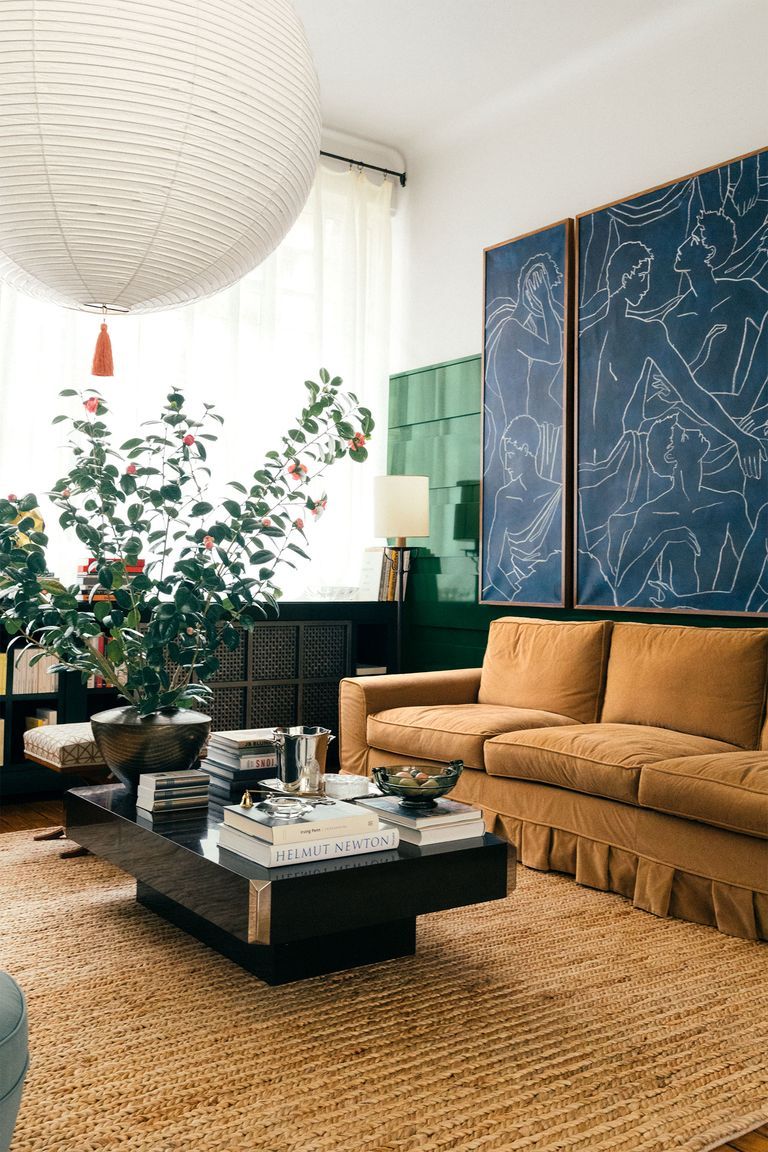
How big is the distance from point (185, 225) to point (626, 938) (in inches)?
81.0

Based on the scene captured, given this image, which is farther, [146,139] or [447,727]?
[447,727]

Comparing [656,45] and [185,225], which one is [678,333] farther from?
[185,225]

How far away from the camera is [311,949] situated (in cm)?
227

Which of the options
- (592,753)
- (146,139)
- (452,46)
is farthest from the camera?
(452,46)

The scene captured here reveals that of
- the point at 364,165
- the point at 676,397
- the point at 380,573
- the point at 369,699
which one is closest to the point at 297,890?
the point at 369,699

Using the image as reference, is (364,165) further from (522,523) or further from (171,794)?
(171,794)

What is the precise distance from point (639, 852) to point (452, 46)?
3545 mm

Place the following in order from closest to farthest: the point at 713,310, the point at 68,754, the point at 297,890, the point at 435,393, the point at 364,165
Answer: the point at 297,890, the point at 68,754, the point at 713,310, the point at 435,393, the point at 364,165

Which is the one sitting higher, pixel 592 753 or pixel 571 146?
pixel 571 146

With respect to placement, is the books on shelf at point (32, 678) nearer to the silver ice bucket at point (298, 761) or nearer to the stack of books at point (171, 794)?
the stack of books at point (171, 794)

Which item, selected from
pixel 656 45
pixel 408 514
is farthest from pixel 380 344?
pixel 656 45

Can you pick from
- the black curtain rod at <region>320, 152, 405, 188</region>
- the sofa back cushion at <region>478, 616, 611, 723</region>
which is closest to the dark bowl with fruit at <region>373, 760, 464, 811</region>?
the sofa back cushion at <region>478, 616, 611, 723</region>

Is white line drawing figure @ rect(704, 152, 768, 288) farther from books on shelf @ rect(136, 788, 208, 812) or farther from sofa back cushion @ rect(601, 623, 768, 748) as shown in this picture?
books on shelf @ rect(136, 788, 208, 812)

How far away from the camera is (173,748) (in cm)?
262
